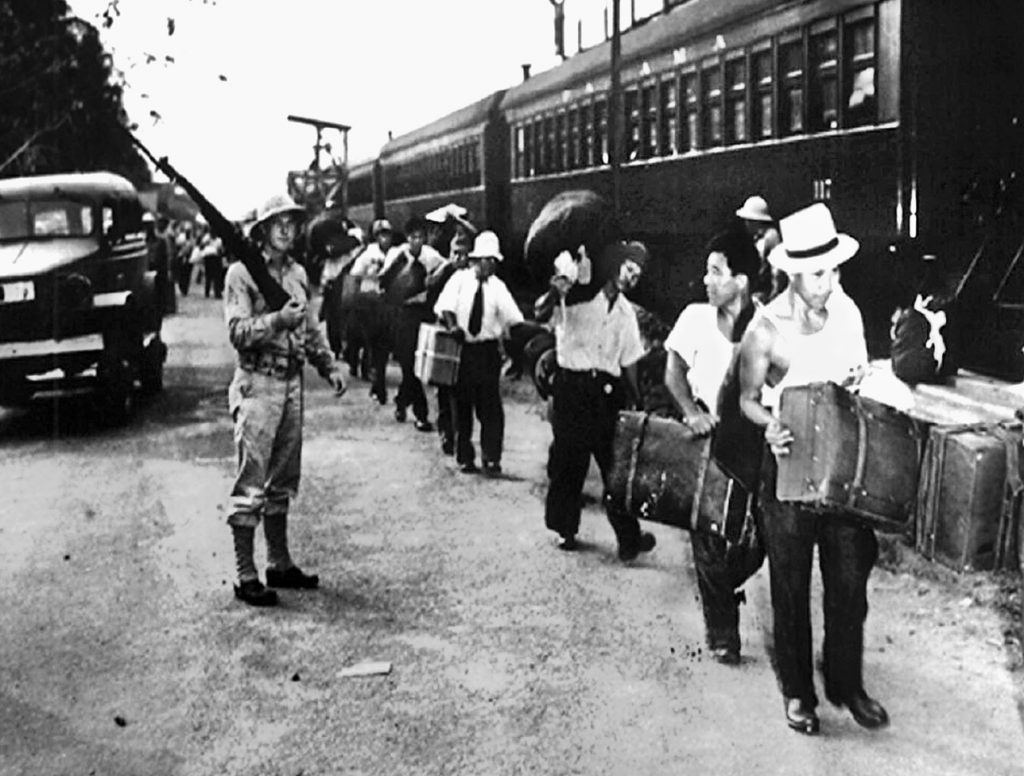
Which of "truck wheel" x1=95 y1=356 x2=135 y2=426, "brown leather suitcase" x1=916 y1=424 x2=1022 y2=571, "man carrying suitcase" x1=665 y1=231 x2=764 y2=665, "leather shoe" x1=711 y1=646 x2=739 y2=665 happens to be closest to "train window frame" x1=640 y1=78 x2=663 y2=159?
"truck wheel" x1=95 y1=356 x2=135 y2=426

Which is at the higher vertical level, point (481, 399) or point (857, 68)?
point (857, 68)

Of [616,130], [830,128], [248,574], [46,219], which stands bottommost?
[248,574]

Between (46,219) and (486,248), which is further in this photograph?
(46,219)

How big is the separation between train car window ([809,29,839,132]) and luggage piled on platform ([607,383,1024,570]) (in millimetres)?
7327

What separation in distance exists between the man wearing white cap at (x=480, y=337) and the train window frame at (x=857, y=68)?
124 inches

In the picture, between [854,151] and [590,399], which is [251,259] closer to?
[590,399]

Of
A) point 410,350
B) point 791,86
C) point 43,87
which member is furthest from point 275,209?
point 43,87

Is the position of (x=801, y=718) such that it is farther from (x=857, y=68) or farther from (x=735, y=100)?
(x=735, y=100)

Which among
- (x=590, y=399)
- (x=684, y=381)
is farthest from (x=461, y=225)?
(x=684, y=381)

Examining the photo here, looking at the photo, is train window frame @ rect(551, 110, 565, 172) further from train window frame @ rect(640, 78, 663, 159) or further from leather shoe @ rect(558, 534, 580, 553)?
leather shoe @ rect(558, 534, 580, 553)

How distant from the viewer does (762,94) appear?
13273mm

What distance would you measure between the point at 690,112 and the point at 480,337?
5.56 metres

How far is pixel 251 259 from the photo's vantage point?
7.02m

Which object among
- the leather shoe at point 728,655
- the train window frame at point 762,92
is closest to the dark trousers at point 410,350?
the train window frame at point 762,92
